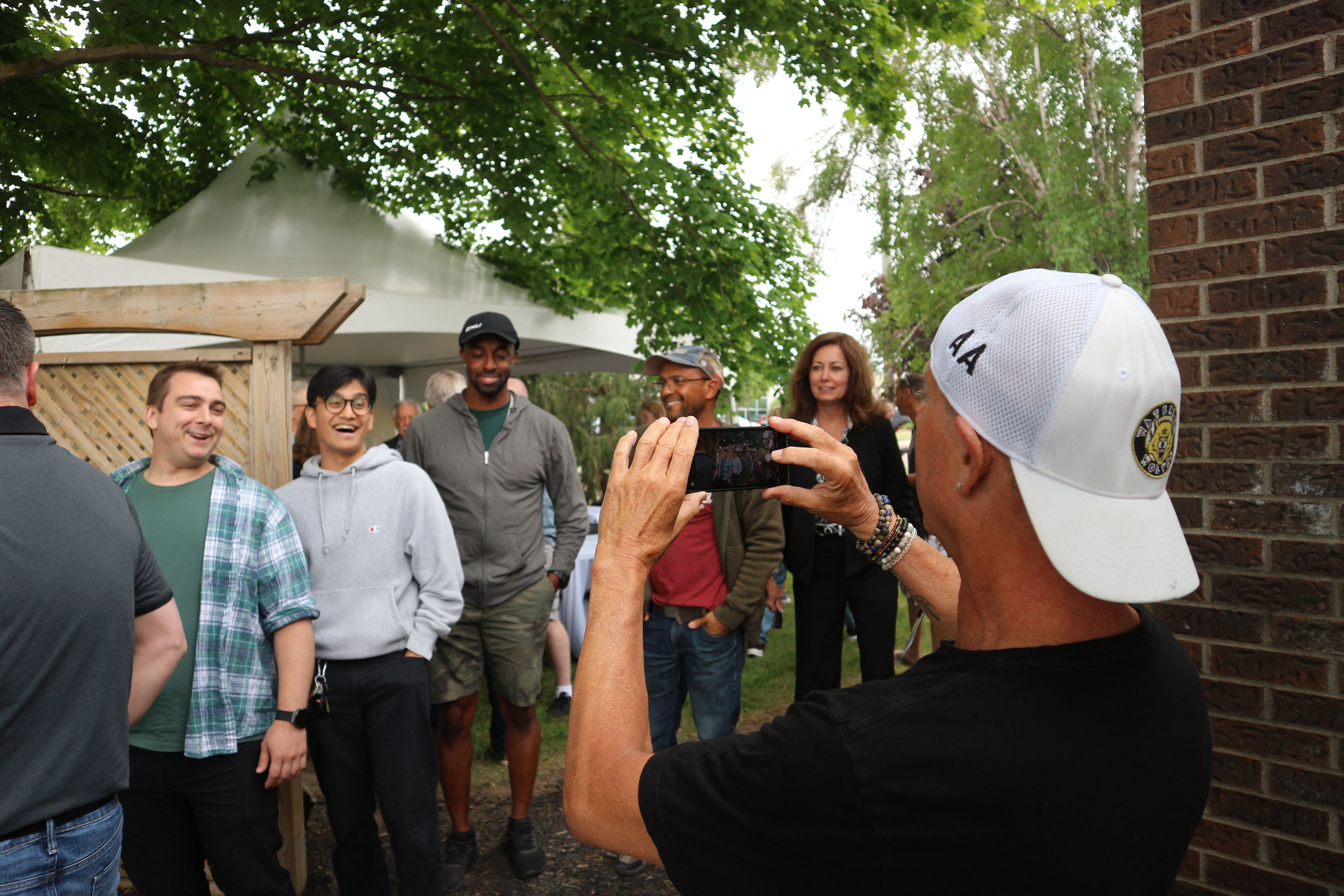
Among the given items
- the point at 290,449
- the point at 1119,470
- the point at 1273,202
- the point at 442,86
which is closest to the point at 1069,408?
the point at 1119,470

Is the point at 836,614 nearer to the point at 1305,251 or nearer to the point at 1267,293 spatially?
the point at 1267,293

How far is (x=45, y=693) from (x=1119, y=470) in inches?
77.1

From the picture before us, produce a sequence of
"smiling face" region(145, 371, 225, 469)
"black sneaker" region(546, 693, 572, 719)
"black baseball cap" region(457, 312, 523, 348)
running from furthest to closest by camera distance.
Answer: "black sneaker" region(546, 693, 572, 719) < "black baseball cap" region(457, 312, 523, 348) < "smiling face" region(145, 371, 225, 469)

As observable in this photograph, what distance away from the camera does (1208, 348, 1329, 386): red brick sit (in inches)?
84.6

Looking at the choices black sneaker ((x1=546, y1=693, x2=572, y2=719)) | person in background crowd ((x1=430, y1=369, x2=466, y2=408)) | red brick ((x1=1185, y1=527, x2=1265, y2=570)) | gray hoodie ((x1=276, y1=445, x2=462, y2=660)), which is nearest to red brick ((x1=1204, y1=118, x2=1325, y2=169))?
red brick ((x1=1185, y1=527, x2=1265, y2=570))

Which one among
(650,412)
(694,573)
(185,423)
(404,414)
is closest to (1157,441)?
(185,423)

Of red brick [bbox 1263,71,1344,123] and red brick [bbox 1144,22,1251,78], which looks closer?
red brick [bbox 1263,71,1344,123]

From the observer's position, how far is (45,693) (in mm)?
1791

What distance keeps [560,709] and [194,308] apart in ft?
11.0

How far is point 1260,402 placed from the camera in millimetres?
2232

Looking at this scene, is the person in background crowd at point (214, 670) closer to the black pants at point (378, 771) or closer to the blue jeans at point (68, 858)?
the black pants at point (378, 771)

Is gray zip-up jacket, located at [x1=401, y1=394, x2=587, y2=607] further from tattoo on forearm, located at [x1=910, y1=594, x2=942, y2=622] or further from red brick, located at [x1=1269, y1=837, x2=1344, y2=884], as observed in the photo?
red brick, located at [x1=1269, y1=837, x2=1344, y2=884]

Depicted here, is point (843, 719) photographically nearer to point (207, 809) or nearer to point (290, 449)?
point (207, 809)

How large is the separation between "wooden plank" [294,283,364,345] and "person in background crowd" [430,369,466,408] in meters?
2.04
